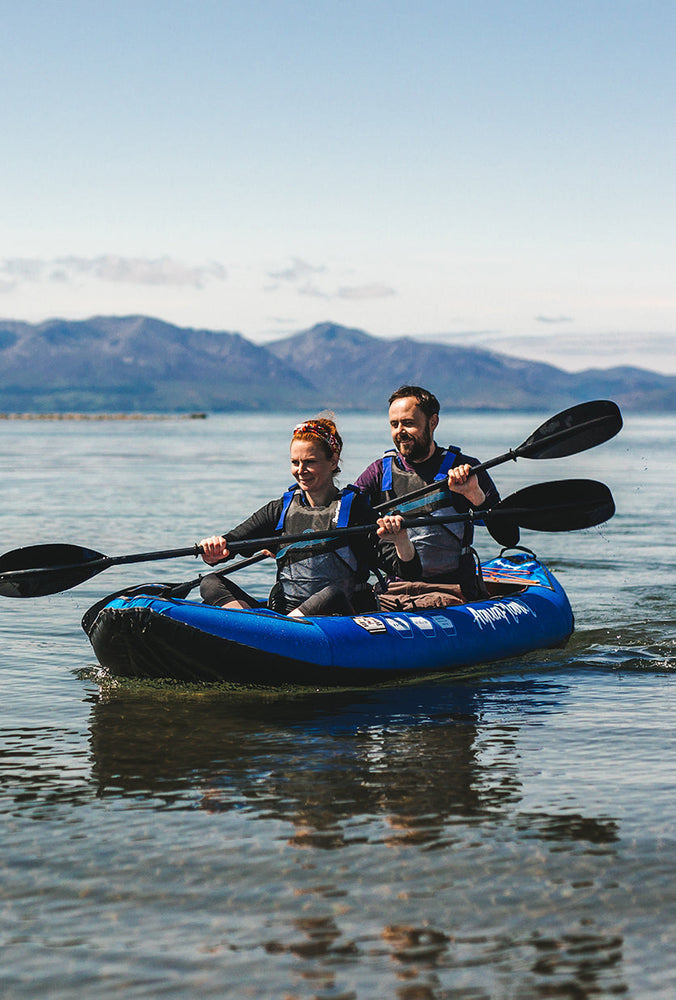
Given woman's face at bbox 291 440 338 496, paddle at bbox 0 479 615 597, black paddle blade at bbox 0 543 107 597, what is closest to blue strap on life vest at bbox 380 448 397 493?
paddle at bbox 0 479 615 597

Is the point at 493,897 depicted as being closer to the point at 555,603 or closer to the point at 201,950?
the point at 201,950

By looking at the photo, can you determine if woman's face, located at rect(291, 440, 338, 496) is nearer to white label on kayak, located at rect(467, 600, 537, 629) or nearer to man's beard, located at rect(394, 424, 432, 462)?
man's beard, located at rect(394, 424, 432, 462)

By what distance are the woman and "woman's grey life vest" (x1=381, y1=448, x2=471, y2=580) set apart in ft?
1.00

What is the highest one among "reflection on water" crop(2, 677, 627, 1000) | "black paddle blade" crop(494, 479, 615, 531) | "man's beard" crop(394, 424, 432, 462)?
"man's beard" crop(394, 424, 432, 462)

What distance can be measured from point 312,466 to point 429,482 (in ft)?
3.80

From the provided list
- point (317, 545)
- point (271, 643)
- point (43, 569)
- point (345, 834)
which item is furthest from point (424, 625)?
point (345, 834)

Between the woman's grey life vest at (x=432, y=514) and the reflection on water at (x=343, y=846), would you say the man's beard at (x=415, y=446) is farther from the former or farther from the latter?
the reflection on water at (x=343, y=846)

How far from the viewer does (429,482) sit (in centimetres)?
854

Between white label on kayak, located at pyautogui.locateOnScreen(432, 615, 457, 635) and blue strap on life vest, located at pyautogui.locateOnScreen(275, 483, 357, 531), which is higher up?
blue strap on life vest, located at pyautogui.locateOnScreen(275, 483, 357, 531)

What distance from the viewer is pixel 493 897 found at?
14.5 ft

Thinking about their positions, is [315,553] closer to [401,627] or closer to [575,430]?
[401,627]

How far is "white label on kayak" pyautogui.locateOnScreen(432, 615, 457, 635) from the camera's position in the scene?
27.4 ft

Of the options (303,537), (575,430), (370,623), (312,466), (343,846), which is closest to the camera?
(343,846)

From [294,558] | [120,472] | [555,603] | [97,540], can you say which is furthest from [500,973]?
[120,472]
